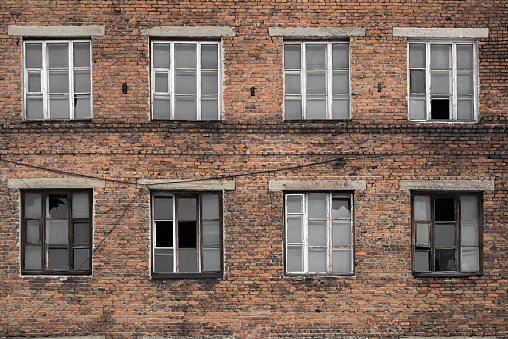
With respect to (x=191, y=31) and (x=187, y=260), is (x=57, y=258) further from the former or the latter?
(x=191, y=31)

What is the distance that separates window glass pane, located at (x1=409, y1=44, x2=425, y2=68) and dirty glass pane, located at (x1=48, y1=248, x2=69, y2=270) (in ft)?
26.5

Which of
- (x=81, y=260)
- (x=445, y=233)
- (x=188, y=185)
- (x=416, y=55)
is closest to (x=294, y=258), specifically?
(x=188, y=185)

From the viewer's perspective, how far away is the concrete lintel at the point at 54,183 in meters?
12.3

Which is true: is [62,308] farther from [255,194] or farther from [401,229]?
[401,229]

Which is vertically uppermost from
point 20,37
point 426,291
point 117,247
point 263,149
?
point 20,37

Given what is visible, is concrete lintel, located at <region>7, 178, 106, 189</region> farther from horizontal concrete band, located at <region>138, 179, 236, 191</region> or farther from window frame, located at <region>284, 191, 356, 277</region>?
window frame, located at <region>284, 191, 356, 277</region>

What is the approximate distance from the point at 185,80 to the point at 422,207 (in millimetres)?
5524

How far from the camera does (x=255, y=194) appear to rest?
12414mm

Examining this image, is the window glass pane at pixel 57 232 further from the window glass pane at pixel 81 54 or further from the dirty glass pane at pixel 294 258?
the dirty glass pane at pixel 294 258

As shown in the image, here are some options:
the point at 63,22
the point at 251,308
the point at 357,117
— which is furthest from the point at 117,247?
the point at 357,117

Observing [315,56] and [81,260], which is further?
[315,56]

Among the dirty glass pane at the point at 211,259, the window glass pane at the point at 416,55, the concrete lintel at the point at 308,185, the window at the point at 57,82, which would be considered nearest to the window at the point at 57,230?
the window at the point at 57,82

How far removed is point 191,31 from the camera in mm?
12461

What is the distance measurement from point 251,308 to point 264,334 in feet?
1.88
